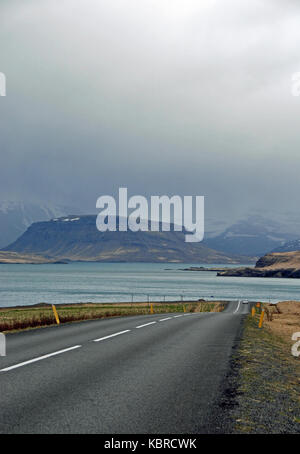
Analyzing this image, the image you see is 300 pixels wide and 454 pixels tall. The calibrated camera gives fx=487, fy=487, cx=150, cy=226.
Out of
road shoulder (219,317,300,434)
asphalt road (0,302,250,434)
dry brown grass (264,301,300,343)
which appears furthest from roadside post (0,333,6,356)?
dry brown grass (264,301,300,343)

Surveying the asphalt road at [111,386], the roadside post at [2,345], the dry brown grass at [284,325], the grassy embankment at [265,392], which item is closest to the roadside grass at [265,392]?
the grassy embankment at [265,392]

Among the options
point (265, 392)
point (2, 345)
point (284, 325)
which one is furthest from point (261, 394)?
point (284, 325)

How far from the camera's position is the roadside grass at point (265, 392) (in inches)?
277

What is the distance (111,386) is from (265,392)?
2.96 meters

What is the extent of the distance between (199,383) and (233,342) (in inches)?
324

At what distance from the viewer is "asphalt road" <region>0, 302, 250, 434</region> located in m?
6.78

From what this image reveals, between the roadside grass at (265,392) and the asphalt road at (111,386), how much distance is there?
1.17 ft

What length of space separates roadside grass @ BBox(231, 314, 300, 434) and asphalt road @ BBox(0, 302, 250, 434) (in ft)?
1.17

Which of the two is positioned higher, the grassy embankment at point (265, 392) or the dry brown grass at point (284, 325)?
the grassy embankment at point (265, 392)

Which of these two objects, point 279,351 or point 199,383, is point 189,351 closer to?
point 279,351

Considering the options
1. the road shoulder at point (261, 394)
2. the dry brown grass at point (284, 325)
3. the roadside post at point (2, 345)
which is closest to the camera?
the road shoulder at point (261, 394)

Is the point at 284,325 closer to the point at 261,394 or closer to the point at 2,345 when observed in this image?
the point at 2,345

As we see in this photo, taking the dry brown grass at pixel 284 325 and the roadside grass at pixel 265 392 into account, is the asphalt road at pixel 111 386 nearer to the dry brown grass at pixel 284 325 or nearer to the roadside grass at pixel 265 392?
the roadside grass at pixel 265 392

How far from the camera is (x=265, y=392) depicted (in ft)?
30.7
